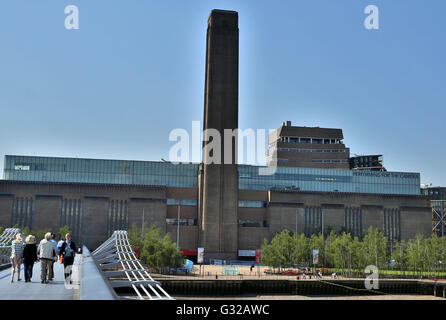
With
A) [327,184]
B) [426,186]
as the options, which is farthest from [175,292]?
[426,186]

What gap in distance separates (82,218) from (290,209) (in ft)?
150

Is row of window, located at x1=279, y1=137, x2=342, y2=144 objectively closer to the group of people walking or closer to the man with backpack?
the man with backpack

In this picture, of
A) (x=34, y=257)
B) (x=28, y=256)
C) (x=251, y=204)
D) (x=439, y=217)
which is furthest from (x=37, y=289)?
(x=439, y=217)

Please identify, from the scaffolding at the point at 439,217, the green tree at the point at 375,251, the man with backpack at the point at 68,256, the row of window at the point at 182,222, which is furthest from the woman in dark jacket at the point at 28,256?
the scaffolding at the point at 439,217

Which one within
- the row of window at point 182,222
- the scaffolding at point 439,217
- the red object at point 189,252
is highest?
the scaffolding at point 439,217

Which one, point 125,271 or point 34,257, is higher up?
point 34,257

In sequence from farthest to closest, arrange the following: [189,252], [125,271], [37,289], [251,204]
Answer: [251,204], [189,252], [125,271], [37,289]

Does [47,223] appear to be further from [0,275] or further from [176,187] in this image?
[0,275]

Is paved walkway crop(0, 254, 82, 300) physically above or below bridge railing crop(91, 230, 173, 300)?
below

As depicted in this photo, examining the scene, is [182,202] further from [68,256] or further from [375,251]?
[68,256]

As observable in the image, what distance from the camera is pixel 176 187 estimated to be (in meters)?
118

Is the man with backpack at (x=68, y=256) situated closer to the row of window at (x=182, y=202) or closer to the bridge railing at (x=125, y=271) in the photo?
the bridge railing at (x=125, y=271)

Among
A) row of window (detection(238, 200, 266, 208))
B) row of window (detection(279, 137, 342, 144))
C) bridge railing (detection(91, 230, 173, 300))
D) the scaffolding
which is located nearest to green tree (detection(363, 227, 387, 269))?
row of window (detection(238, 200, 266, 208))

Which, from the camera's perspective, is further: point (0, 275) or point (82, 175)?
point (82, 175)
